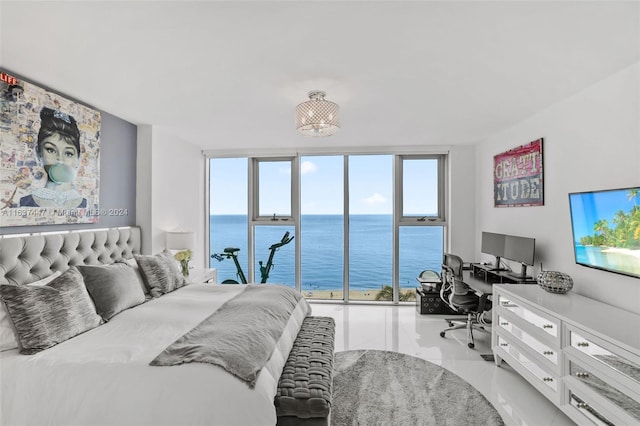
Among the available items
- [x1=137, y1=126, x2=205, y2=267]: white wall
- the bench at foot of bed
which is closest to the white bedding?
the bench at foot of bed

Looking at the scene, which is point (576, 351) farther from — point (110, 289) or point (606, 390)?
point (110, 289)

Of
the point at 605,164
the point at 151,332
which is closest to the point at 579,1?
the point at 605,164

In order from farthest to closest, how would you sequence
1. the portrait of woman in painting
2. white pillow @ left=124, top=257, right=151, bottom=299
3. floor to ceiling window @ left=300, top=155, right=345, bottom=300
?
floor to ceiling window @ left=300, top=155, right=345, bottom=300 < white pillow @ left=124, top=257, right=151, bottom=299 < the portrait of woman in painting

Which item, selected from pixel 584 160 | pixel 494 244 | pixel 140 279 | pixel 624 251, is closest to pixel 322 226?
pixel 494 244

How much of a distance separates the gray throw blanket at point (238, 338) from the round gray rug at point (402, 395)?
0.82 metres

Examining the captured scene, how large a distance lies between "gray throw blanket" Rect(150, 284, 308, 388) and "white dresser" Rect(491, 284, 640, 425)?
6.39 feet

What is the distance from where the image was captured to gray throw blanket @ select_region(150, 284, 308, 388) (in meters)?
1.68

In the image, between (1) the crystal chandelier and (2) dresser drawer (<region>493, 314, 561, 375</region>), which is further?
(1) the crystal chandelier

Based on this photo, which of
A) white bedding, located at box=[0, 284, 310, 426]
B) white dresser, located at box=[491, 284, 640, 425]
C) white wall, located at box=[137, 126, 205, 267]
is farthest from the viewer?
white wall, located at box=[137, 126, 205, 267]

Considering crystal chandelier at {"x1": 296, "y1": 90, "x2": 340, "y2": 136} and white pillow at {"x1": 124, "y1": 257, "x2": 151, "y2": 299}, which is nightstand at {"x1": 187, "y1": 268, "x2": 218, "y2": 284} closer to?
white pillow at {"x1": 124, "y1": 257, "x2": 151, "y2": 299}

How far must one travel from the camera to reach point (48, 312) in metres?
1.95

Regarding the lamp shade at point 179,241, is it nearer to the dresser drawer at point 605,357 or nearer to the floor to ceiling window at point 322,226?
the floor to ceiling window at point 322,226

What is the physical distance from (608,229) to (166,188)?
451 centimetres

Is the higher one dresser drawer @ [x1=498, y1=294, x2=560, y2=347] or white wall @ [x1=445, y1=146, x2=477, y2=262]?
white wall @ [x1=445, y1=146, x2=477, y2=262]
